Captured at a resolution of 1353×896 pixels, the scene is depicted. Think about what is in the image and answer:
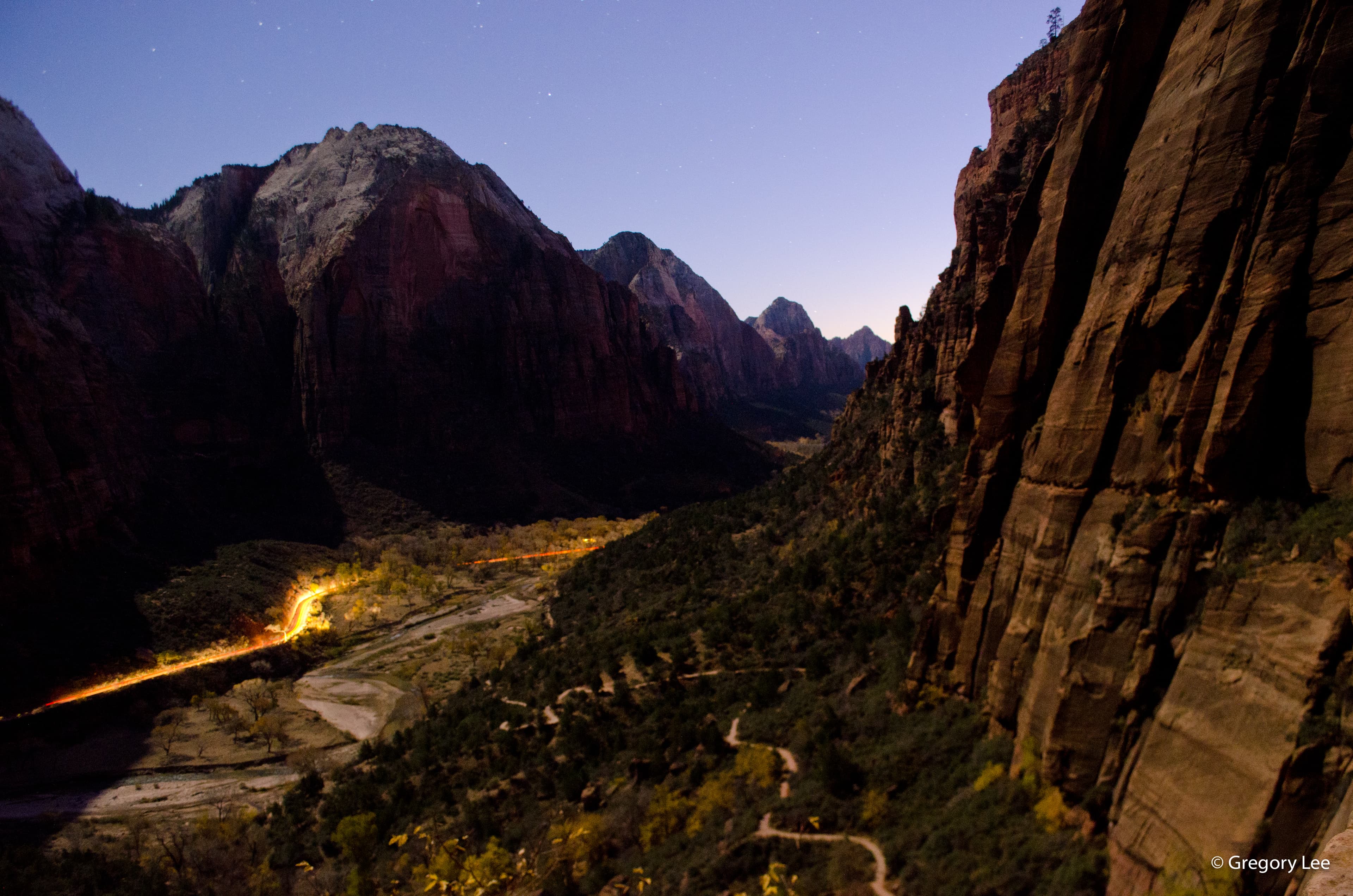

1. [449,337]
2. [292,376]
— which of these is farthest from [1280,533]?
[292,376]

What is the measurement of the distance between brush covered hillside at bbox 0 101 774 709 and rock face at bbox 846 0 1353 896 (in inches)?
2222

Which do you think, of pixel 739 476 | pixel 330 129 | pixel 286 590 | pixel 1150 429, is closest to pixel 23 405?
pixel 286 590

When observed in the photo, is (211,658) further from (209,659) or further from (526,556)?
(526,556)

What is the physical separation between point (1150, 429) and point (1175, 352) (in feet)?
4.69

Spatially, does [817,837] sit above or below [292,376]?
below

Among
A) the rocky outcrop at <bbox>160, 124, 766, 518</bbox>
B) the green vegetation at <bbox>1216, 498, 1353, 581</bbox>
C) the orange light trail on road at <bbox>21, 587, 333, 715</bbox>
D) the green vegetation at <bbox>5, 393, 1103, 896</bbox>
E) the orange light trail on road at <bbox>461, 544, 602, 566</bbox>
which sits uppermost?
the rocky outcrop at <bbox>160, 124, 766, 518</bbox>

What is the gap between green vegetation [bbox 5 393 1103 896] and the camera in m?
14.8

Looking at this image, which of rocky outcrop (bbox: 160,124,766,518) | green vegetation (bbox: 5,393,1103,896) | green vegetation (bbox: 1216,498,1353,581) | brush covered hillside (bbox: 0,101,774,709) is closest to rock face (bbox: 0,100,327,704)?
brush covered hillside (bbox: 0,101,774,709)

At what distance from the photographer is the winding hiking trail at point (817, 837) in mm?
14289

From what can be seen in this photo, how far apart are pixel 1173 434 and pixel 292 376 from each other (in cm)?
11536

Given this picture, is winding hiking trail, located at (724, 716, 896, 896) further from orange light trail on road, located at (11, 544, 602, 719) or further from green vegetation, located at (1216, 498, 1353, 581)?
orange light trail on road, located at (11, 544, 602, 719)

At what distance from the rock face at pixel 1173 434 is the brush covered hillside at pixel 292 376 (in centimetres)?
5644

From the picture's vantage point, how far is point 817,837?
16.5 meters

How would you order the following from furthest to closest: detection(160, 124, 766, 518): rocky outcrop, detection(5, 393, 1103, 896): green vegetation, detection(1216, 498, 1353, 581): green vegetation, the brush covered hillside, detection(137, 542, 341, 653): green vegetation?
detection(160, 124, 766, 518): rocky outcrop → the brush covered hillside → detection(137, 542, 341, 653): green vegetation → detection(5, 393, 1103, 896): green vegetation → detection(1216, 498, 1353, 581): green vegetation
